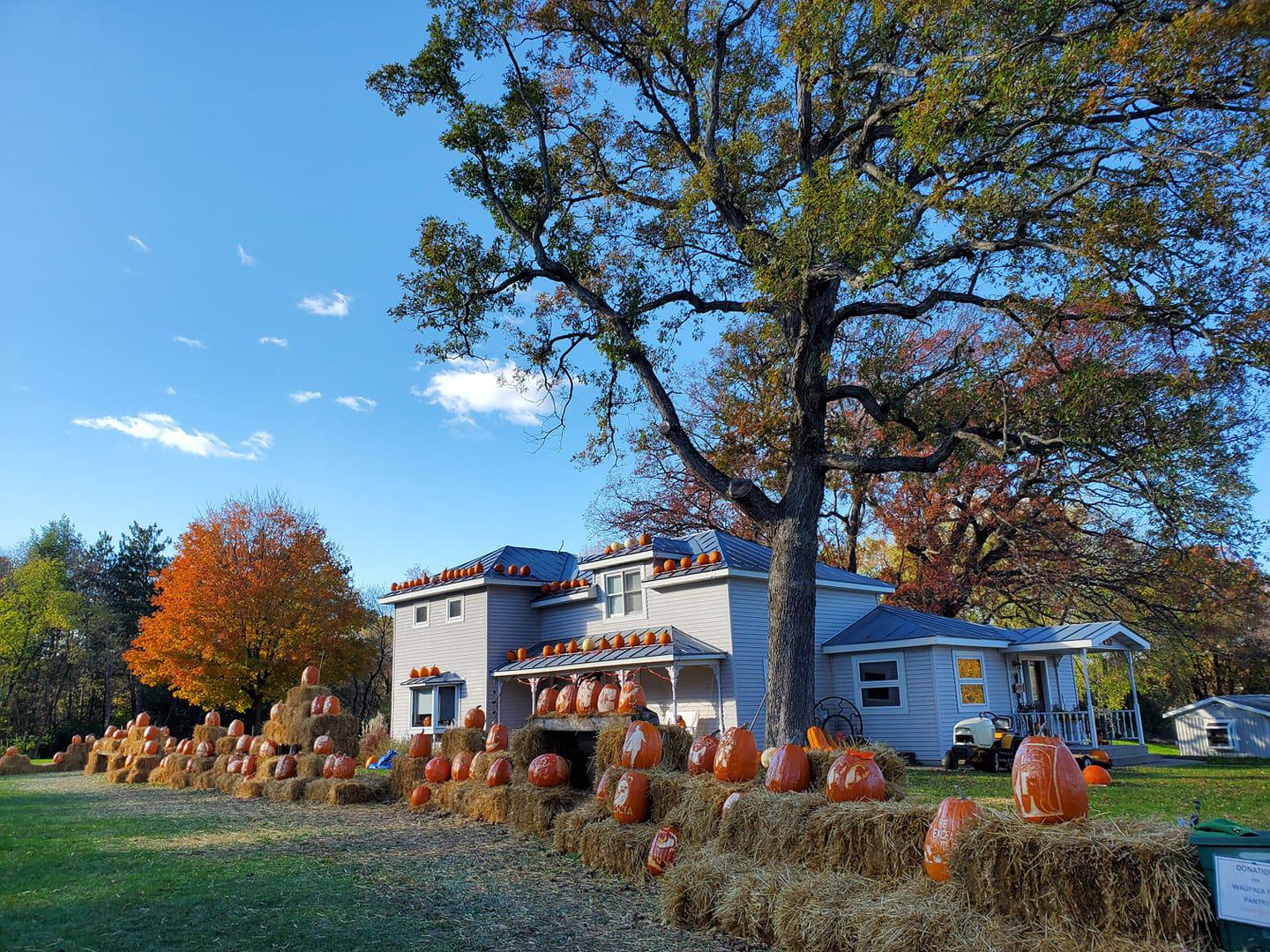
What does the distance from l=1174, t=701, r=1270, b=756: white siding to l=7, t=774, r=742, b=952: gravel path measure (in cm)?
2062

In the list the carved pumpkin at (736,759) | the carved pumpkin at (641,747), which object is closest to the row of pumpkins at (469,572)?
the carved pumpkin at (641,747)

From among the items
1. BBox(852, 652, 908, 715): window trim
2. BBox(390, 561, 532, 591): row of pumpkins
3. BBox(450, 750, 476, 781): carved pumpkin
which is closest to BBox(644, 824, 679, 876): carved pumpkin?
BBox(450, 750, 476, 781): carved pumpkin

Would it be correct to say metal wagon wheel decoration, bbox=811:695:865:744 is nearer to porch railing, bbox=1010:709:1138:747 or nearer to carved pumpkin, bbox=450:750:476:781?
porch railing, bbox=1010:709:1138:747

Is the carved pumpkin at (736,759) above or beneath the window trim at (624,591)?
beneath

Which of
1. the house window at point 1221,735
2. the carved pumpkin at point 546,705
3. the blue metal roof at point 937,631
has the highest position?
the blue metal roof at point 937,631

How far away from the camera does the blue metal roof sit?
57.3 ft

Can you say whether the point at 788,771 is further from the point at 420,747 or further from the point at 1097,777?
the point at 1097,777

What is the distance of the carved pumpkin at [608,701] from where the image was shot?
32.5 ft

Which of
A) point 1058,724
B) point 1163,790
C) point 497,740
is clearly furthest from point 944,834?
point 1058,724

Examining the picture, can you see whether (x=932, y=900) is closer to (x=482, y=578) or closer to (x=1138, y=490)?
(x=1138, y=490)

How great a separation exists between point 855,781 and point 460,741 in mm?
7768

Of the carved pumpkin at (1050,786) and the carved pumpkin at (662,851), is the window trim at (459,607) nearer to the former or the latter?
the carved pumpkin at (662,851)

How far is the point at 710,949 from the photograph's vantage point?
4.95 meters

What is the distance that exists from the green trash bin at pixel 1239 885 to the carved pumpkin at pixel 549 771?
6.98 m
